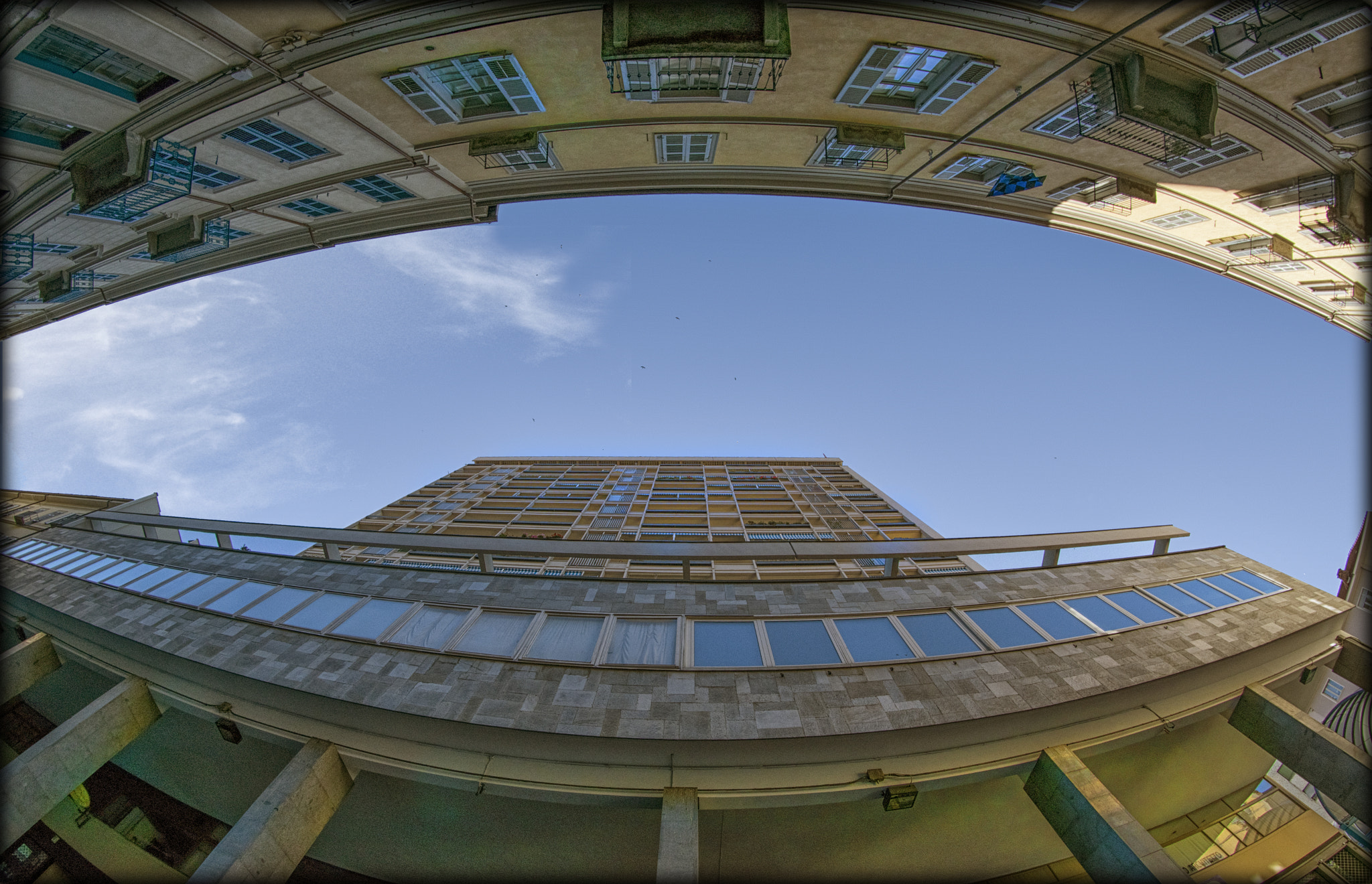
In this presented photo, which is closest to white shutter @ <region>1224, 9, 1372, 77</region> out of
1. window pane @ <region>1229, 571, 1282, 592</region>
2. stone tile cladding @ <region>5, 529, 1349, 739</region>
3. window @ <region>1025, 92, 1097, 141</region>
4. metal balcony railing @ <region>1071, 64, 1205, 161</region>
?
metal balcony railing @ <region>1071, 64, 1205, 161</region>

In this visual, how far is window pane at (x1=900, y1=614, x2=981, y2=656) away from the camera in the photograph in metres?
8.85

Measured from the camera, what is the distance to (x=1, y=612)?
12203 millimetres

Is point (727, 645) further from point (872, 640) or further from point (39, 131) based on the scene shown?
point (39, 131)

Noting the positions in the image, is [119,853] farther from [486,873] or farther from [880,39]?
[880,39]

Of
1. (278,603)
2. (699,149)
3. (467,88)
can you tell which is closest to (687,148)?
(699,149)

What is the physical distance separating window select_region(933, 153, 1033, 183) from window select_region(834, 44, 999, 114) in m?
2.13

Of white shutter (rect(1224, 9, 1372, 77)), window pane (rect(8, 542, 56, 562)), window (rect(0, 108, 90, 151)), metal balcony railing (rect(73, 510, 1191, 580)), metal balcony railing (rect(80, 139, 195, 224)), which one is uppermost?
white shutter (rect(1224, 9, 1372, 77))

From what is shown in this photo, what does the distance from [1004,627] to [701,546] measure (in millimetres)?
6881

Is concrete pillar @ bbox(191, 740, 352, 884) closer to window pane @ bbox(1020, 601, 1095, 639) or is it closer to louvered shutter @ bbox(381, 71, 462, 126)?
louvered shutter @ bbox(381, 71, 462, 126)

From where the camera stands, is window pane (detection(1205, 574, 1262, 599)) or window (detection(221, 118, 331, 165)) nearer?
window (detection(221, 118, 331, 165))

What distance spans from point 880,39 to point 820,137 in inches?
92.1

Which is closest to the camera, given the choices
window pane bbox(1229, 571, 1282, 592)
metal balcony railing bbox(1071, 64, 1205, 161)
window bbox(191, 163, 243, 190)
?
metal balcony railing bbox(1071, 64, 1205, 161)

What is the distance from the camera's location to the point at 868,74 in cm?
940

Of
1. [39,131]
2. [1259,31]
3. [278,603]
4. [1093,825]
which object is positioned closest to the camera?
[1093,825]
